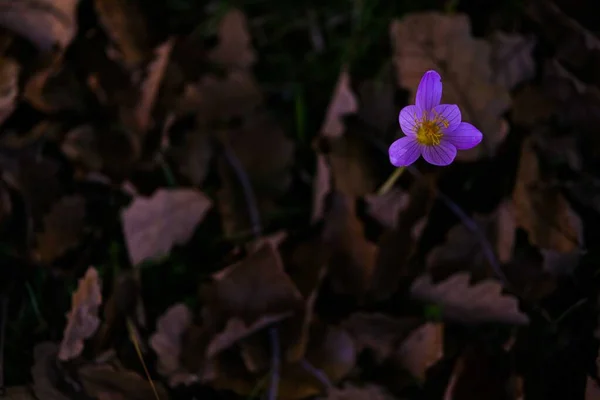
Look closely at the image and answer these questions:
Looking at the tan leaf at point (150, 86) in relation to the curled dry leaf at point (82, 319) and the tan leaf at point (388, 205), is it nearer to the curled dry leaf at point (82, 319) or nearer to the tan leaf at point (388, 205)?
the curled dry leaf at point (82, 319)

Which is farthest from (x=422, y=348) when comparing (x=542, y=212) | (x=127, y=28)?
(x=127, y=28)

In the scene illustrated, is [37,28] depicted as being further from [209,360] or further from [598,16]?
[598,16]

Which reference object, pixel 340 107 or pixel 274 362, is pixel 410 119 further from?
pixel 274 362

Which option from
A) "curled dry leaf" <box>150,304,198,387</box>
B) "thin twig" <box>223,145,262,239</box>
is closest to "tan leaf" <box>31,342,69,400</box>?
"curled dry leaf" <box>150,304,198,387</box>

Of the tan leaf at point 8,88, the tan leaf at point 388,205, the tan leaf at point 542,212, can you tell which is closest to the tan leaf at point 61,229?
the tan leaf at point 8,88

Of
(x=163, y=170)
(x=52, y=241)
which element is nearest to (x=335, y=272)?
(x=163, y=170)

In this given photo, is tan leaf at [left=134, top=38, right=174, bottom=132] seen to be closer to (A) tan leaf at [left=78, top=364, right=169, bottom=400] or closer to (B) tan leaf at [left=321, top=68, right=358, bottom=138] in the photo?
(B) tan leaf at [left=321, top=68, right=358, bottom=138]

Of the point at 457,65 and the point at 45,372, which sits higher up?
the point at 457,65
